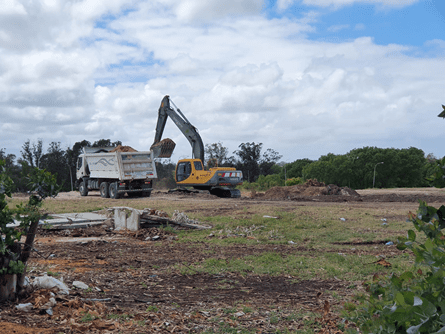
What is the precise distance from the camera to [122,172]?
24453mm

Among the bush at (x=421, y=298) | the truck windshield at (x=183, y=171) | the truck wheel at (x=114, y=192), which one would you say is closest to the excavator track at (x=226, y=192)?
the truck windshield at (x=183, y=171)

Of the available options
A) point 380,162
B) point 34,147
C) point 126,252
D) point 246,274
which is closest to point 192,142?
point 126,252

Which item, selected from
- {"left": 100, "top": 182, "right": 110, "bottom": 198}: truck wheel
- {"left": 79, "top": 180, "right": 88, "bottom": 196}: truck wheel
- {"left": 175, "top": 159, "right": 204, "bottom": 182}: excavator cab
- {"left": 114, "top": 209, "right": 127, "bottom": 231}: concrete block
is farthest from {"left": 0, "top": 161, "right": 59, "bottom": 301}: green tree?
{"left": 79, "top": 180, "right": 88, "bottom": 196}: truck wheel

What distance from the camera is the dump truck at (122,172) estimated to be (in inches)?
970

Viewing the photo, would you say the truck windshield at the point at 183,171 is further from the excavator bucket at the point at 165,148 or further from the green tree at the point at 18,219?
the green tree at the point at 18,219

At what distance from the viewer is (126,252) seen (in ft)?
31.8

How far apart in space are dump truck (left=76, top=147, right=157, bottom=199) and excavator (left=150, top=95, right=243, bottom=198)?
2726mm

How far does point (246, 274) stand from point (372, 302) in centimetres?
541

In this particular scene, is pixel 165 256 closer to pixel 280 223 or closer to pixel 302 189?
pixel 280 223

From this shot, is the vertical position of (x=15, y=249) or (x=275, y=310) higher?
(x=15, y=249)

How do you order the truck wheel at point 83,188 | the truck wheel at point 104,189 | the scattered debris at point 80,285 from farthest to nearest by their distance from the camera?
the truck wheel at point 83,188, the truck wheel at point 104,189, the scattered debris at point 80,285

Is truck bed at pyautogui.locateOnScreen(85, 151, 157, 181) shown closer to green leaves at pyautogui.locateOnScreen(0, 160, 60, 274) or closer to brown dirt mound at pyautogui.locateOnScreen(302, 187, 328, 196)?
brown dirt mound at pyautogui.locateOnScreen(302, 187, 328, 196)

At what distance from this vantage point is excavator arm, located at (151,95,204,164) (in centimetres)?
2866

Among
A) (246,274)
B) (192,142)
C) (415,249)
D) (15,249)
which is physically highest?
(192,142)
